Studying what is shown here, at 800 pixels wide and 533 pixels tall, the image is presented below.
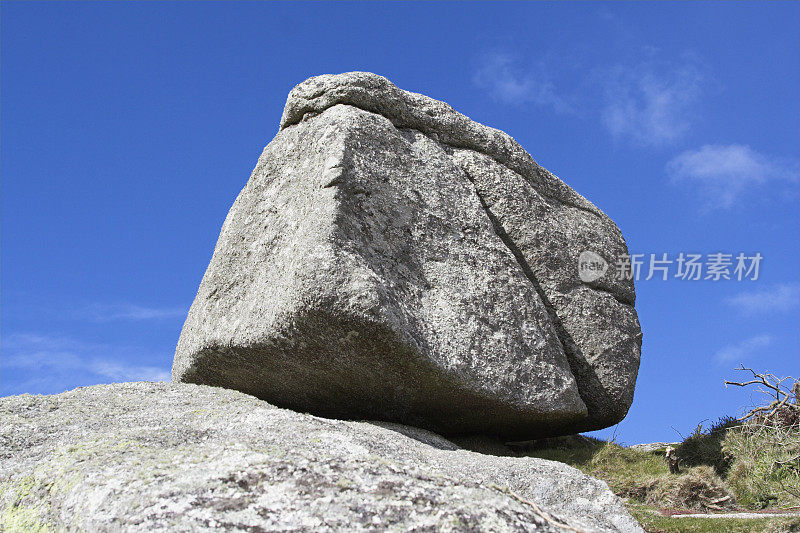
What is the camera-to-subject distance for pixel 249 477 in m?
4.25

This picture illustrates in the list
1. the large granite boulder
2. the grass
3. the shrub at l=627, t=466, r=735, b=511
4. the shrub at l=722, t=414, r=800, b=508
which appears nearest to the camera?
the grass

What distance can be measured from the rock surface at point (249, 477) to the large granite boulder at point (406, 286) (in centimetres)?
76

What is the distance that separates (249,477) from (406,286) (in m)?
3.28

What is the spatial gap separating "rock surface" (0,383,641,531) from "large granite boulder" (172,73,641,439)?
0.76 m

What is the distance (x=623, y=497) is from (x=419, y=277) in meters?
3.26

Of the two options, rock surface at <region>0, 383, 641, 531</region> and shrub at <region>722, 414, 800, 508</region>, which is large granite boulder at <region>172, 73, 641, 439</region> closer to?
rock surface at <region>0, 383, 641, 531</region>

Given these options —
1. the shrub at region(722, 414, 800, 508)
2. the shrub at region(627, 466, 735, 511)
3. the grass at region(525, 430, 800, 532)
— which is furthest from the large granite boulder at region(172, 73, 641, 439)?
the shrub at region(722, 414, 800, 508)

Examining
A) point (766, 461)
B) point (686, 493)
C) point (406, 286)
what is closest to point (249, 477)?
point (406, 286)

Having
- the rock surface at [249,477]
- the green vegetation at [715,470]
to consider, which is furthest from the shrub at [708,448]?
the rock surface at [249,477]

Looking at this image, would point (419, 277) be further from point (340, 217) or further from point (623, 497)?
point (623, 497)

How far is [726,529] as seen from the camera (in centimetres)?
650

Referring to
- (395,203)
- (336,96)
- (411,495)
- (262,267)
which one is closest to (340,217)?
(395,203)

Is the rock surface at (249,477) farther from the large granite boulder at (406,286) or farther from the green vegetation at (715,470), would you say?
the green vegetation at (715,470)

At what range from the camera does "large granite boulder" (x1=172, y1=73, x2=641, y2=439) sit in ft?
22.7
